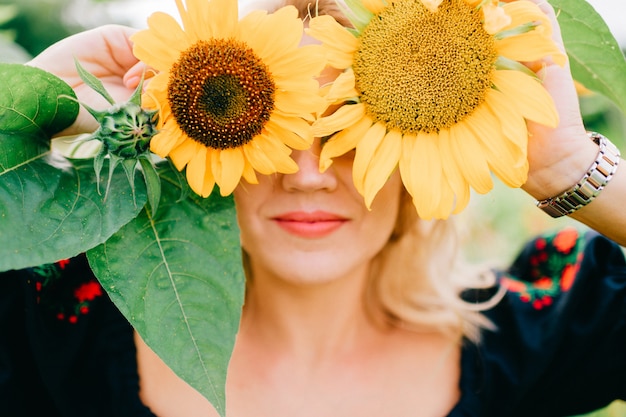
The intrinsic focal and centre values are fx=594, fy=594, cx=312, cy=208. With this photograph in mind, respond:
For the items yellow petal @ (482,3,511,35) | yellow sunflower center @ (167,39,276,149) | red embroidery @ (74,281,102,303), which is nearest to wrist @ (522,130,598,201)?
yellow petal @ (482,3,511,35)

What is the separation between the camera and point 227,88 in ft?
2.21

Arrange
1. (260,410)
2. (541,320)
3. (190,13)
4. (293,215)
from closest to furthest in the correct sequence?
1. (190,13)
2. (293,215)
3. (260,410)
4. (541,320)

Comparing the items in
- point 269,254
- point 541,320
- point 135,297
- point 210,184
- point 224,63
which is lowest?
point 541,320

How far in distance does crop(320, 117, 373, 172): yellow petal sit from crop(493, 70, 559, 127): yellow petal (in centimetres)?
15

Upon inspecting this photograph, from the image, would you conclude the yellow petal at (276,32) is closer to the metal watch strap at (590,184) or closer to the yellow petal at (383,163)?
the yellow petal at (383,163)

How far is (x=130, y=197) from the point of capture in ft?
2.29

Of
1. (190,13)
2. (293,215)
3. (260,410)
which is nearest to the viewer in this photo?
(190,13)

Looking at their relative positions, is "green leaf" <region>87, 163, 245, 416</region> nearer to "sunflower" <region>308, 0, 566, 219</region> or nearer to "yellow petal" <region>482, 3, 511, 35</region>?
"sunflower" <region>308, 0, 566, 219</region>

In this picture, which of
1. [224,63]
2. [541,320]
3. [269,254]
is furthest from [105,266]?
[541,320]

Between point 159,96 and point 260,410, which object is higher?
point 159,96

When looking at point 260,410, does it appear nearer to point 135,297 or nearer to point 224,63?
point 135,297

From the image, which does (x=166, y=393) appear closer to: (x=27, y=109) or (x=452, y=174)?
(x=27, y=109)

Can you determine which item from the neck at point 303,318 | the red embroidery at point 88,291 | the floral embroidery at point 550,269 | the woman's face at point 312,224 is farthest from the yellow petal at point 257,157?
the floral embroidery at point 550,269

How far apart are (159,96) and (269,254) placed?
452mm
